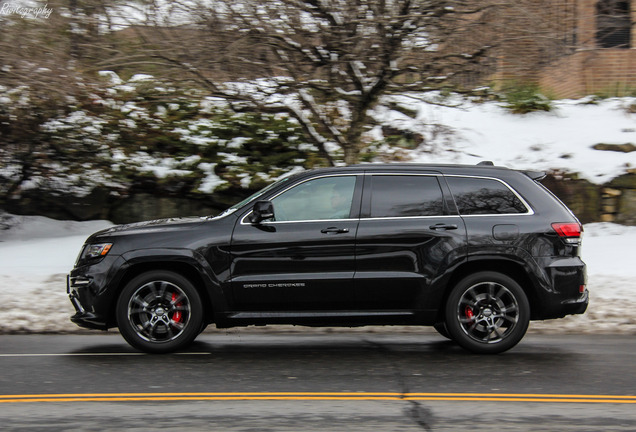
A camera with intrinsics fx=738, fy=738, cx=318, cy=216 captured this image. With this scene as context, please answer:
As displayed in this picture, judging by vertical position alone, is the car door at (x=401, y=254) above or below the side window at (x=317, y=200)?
below

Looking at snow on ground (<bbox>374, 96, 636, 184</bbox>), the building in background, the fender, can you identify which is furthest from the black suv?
snow on ground (<bbox>374, 96, 636, 184</bbox>)

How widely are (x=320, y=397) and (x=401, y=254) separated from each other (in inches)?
78.4

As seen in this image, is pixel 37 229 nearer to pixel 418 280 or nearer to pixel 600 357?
pixel 418 280

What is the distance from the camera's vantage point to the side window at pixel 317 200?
7262 millimetres

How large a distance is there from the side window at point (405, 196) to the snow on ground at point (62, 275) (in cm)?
291

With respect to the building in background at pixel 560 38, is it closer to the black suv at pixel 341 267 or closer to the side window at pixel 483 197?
the side window at pixel 483 197

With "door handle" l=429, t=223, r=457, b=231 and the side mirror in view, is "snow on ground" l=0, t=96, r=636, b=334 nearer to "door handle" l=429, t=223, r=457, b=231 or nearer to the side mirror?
"door handle" l=429, t=223, r=457, b=231

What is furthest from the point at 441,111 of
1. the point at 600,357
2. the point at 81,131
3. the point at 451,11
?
the point at 600,357

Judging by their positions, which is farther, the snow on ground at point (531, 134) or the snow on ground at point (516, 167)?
the snow on ground at point (531, 134)

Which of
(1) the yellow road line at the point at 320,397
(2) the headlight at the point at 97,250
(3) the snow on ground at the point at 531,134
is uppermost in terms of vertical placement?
(3) the snow on ground at the point at 531,134

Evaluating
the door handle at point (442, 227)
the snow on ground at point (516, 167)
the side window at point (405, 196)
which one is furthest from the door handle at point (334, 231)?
the snow on ground at point (516, 167)

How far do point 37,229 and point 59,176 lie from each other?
1.09 meters

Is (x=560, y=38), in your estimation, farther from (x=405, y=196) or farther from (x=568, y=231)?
(x=405, y=196)

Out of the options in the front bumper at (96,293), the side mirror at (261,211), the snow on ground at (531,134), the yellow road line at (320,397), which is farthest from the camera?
the snow on ground at (531,134)
